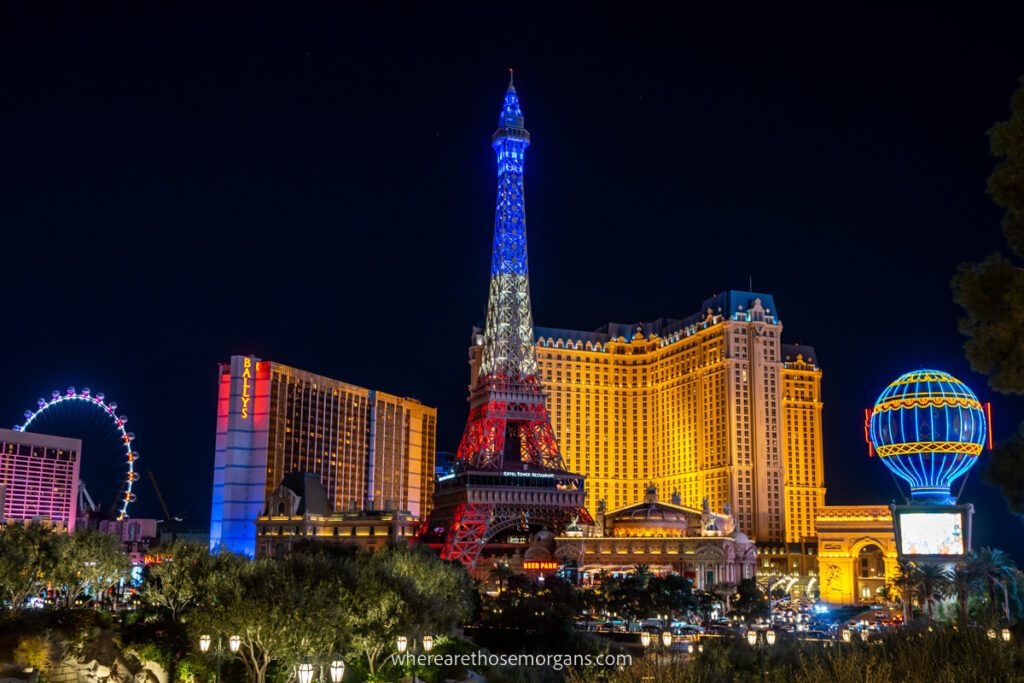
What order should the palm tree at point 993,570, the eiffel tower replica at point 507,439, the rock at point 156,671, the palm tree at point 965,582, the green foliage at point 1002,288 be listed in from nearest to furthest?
the green foliage at point 1002,288, the rock at point 156,671, the palm tree at point 965,582, the palm tree at point 993,570, the eiffel tower replica at point 507,439

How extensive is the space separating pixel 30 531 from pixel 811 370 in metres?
136

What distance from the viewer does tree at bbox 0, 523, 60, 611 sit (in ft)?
187

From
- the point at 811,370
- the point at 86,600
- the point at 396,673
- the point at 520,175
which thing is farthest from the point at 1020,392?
the point at 811,370

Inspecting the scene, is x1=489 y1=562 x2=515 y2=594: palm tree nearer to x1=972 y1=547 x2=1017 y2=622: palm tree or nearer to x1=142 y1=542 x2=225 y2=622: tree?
x1=142 y1=542 x2=225 y2=622: tree

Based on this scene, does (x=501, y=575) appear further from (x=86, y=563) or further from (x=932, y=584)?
(x=86, y=563)

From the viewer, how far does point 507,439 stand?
130500 millimetres

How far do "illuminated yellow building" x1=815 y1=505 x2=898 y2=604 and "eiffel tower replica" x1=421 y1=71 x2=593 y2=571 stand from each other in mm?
39032

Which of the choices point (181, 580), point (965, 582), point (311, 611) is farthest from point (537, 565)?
point (311, 611)

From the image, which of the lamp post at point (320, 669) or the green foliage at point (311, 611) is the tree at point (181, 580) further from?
the lamp post at point (320, 669)

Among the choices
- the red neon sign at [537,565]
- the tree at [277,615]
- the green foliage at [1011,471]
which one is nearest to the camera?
the green foliage at [1011,471]

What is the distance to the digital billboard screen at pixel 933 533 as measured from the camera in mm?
84812

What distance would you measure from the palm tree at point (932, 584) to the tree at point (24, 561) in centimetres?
6167

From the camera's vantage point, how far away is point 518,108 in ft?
447

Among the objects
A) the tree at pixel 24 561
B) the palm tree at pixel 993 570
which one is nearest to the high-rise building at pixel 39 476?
the tree at pixel 24 561
